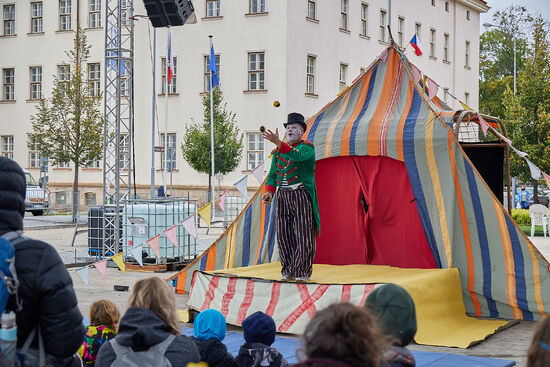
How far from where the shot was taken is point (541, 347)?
7.51 feet

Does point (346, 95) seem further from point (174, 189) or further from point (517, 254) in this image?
point (174, 189)

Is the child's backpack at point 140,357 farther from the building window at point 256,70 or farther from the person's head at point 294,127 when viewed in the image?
the building window at point 256,70

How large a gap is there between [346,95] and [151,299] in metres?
5.69

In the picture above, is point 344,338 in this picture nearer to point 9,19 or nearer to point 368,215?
point 368,215

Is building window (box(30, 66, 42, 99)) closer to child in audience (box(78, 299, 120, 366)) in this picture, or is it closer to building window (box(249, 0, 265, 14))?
building window (box(249, 0, 265, 14))

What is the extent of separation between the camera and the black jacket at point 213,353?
4.30 meters

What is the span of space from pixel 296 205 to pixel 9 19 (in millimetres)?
29108

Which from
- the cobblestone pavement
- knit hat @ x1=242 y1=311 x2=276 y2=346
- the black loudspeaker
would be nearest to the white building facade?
the cobblestone pavement

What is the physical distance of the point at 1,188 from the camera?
2.93m

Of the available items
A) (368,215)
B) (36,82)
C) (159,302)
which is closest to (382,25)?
(36,82)

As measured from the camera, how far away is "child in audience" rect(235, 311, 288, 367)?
434 cm

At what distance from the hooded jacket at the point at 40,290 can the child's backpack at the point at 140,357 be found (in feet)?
1.75

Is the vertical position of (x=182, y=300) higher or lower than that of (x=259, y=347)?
lower

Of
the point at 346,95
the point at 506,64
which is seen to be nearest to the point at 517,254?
the point at 346,95
